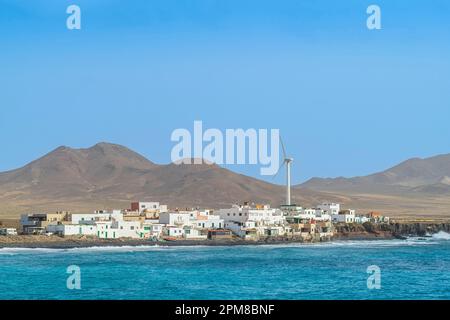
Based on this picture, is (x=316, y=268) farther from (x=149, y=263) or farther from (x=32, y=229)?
(x=32, y=229)

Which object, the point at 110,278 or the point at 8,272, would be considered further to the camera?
the point at 8,272

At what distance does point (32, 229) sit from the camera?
8925cm

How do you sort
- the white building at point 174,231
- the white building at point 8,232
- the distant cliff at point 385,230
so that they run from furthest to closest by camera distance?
the distant cliff at point 385,230 < the white building at point 174,231 < the white building at point 8,232

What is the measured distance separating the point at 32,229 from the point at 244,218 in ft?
75.4

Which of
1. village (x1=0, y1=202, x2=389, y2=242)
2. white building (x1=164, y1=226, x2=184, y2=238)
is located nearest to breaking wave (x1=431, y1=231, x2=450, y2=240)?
village (x1=0, y1=202, x2=389, y2=242)

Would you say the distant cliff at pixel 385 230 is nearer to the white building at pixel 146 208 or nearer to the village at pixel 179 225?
the village at pixel 179 225

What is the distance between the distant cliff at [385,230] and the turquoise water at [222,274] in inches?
1253

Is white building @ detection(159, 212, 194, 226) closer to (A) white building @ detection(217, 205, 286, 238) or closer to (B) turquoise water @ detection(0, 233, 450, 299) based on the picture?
(A) white building @ detection(217, 205, 286, 238)

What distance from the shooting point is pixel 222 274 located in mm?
50844

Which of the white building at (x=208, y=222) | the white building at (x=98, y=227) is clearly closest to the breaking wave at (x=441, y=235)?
the white building at (x=208, y=222)

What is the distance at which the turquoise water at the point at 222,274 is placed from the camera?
4103 cm

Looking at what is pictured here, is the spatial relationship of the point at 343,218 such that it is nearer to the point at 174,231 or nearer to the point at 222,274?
the point at 174,231

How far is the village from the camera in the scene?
88.0m
